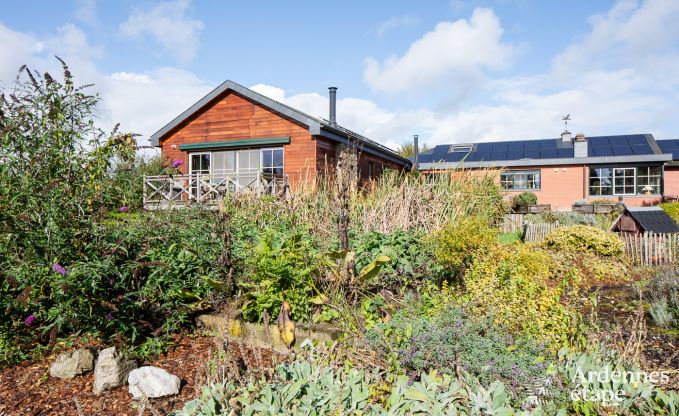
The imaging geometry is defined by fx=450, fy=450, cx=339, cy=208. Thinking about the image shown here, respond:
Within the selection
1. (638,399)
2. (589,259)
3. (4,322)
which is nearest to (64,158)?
(4,322)

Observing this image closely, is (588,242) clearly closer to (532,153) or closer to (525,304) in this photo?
(525,304)

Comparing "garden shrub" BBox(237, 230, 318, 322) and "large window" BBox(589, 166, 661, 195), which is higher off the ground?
"large window" BBox(589, 166, 661, 195)

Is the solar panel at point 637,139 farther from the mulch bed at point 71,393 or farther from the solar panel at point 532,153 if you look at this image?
the mulch bed at point 71,393

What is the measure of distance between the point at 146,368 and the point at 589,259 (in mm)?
7188

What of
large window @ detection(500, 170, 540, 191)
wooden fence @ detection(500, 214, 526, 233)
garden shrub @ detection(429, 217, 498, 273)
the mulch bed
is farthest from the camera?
large window @ detection(500, 170, 540, 191)

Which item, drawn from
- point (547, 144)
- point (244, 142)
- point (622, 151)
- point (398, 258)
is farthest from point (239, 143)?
point (622, 151)

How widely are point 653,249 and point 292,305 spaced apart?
7.48m

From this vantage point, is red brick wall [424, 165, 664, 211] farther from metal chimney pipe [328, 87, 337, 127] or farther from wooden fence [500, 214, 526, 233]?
metal chimney pipe [328, 87, 337, 127]

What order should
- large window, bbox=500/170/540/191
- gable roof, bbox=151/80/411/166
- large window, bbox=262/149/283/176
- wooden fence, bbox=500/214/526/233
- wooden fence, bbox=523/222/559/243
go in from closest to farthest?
wooden fence, bbox=523/222/559/243 < wooden fence, bbox=500/214/526/233 < gable roof, bbox=151/80/411/166 < large window, bbox=262/149/283/176 < large window, bbox=500/170/540/191

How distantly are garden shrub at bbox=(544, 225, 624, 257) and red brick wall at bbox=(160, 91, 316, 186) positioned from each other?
716cm

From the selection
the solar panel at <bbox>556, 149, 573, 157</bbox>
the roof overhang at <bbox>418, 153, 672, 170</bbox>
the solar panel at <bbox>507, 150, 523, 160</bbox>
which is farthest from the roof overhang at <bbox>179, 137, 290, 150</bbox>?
the solar panel at <bbox>556, 149, 573, 157</bbox>

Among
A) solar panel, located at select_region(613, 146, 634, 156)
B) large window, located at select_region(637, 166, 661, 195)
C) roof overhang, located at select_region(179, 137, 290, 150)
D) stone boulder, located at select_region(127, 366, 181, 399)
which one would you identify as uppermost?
solar panel, located at select_region(613, 146, 634, 156)

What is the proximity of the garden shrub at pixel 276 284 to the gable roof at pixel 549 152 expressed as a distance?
632 inches

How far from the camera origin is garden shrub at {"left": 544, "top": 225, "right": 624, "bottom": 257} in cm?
785
